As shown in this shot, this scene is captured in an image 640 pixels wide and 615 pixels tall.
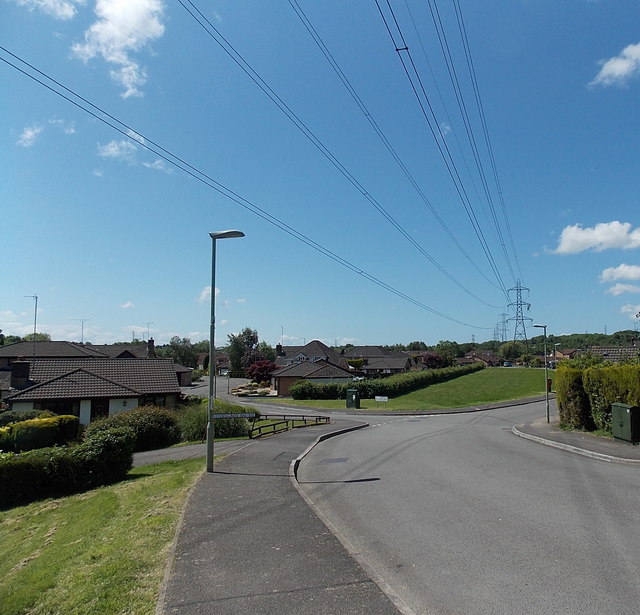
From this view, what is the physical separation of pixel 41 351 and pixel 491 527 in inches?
2558

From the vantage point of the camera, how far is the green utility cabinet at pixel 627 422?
696 inches

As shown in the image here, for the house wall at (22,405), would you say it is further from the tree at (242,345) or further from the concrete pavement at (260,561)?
the tree at (242,345)

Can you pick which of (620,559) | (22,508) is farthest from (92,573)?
(22,508)

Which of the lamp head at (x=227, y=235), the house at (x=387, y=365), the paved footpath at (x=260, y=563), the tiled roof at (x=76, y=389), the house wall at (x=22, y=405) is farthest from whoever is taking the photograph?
the house at (x=387, y=365)

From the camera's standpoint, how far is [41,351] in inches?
2451

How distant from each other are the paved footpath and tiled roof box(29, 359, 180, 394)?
2780 cm

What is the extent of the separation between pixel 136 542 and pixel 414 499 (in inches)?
215

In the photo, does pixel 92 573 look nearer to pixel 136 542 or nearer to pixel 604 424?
pixel 136 542

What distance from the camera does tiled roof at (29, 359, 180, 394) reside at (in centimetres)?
3738

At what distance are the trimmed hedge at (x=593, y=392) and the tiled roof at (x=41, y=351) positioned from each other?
2046 inches

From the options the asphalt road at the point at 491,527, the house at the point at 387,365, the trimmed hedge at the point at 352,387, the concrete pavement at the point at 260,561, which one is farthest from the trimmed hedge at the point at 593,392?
the house at the point at 387,365

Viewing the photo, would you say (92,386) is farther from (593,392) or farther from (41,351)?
(41,351)

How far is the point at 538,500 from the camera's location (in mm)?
10188

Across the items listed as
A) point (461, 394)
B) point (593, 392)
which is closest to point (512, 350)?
point (461, 394)
